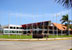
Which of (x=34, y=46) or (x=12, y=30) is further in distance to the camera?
(x=12, y=30)

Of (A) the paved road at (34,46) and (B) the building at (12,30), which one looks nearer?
(A) the paved road at (34,46)

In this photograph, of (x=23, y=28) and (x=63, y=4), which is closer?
(x=63, y=4)

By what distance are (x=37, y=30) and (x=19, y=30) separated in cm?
1584

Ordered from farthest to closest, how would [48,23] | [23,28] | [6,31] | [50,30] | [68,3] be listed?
[23,28], [6,31], [50,30], [48,23], [68,3]

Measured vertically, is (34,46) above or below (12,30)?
below

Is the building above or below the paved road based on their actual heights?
above

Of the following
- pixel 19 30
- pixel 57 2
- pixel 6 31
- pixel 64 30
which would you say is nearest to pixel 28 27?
pixel 19 30

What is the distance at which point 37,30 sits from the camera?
236 feet

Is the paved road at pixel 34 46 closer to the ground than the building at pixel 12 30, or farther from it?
closer to the ground

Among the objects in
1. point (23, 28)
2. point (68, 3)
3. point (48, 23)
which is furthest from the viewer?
point (23, 28)

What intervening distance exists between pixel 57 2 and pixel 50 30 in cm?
6633

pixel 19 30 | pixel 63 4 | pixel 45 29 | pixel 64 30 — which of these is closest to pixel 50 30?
pixel 45 29

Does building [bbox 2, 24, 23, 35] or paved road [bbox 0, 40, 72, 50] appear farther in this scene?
building [bbox 2, 24, 23, 35]

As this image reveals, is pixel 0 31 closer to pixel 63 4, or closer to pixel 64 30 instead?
pixel 64 30
